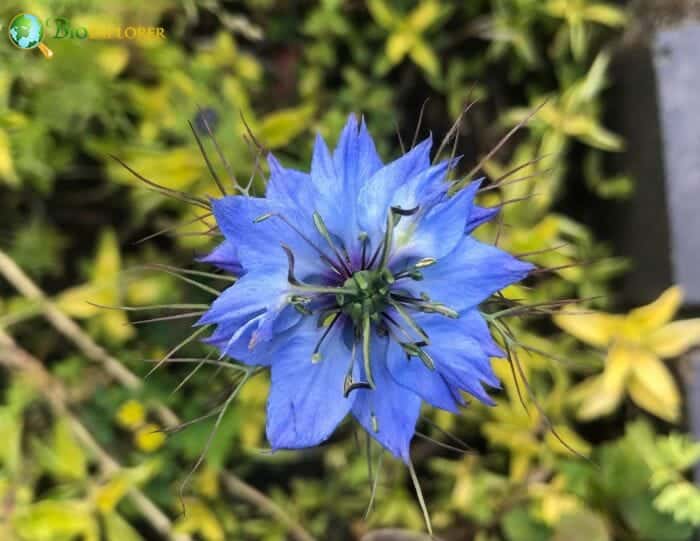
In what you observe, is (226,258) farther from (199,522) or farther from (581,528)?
(581,528)

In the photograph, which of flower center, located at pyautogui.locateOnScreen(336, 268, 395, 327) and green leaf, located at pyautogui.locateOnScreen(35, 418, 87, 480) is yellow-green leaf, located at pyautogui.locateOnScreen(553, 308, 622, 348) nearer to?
flower center, located at pyautogui.locateOnScreen(336, 268, 395, 327)

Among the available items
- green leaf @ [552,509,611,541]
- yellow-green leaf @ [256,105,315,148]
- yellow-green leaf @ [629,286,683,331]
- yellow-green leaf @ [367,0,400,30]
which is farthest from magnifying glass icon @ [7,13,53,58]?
green leaf @ [552,509,611,541]

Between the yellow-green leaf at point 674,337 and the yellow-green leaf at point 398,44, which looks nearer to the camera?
the yellow-green leaf at point 674,337

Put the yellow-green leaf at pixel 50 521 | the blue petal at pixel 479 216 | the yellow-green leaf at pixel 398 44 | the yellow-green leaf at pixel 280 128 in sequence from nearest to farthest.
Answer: the blue petal at pixel 479 216 < the yellow-green leaf at pixel 50 521 < the yellow-green leaf at pixel 280 128 < the yellow-green leaf at pixel 398 44

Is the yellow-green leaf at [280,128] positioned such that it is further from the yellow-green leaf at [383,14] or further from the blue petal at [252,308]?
the blue petal at [252,308]

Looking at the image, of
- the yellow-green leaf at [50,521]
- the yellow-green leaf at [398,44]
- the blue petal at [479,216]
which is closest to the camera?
the blue petal at [479,216]

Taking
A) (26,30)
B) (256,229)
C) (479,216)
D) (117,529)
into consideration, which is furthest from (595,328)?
(26,30)

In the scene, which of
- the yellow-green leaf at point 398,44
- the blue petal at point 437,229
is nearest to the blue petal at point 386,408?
the blue petal at point 437,229
